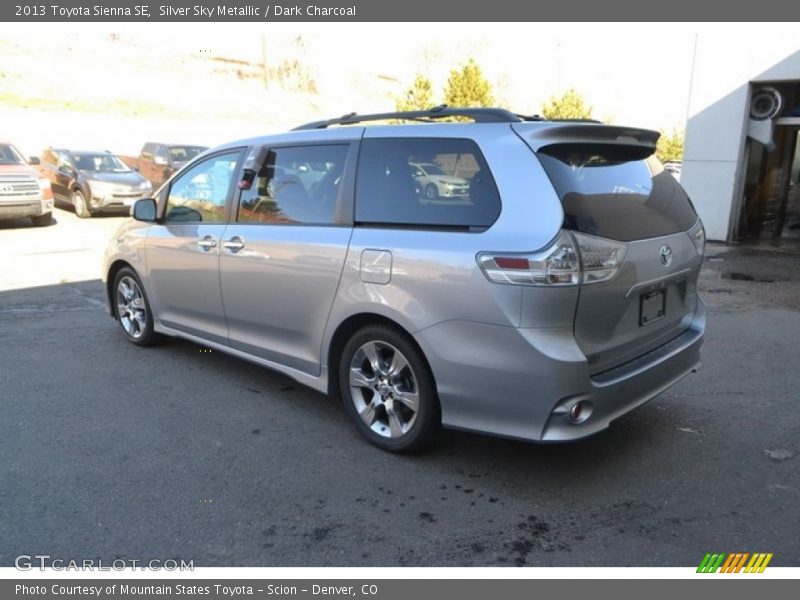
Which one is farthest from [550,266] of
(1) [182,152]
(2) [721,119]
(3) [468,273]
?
(1) [182,152]

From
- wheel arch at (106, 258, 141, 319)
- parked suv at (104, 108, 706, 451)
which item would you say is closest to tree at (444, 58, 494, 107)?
wheel arch at (106, 258, 141, 319)

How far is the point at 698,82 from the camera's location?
1175 centimetres

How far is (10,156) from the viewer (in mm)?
13086

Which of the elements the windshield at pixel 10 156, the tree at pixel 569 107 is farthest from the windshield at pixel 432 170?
the tree at pixel 569 107

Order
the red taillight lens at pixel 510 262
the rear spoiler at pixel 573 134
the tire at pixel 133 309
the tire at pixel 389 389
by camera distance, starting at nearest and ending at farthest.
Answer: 1. the red taillight lens at pixel 510 262
2. the rear spoiler at pixel 573 134
3. the tire at pixel 389 389
4. the tire at pixel 133 309

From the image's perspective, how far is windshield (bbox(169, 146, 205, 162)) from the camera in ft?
61.1

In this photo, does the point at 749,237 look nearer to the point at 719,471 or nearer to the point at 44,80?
the point at 719,471

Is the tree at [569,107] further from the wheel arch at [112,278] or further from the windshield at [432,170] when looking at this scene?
the windshield at [432,170]

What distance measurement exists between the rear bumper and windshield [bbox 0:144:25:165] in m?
12.9

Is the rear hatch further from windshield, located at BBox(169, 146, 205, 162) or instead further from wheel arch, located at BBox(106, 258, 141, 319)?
windshield, located at BBox(169, 146, 205, 162)

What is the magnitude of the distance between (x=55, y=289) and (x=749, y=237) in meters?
12.3

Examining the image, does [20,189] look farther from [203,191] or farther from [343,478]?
[343,478]

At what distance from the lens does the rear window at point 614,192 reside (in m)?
3.03

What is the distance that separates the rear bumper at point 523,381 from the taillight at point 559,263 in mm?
240
